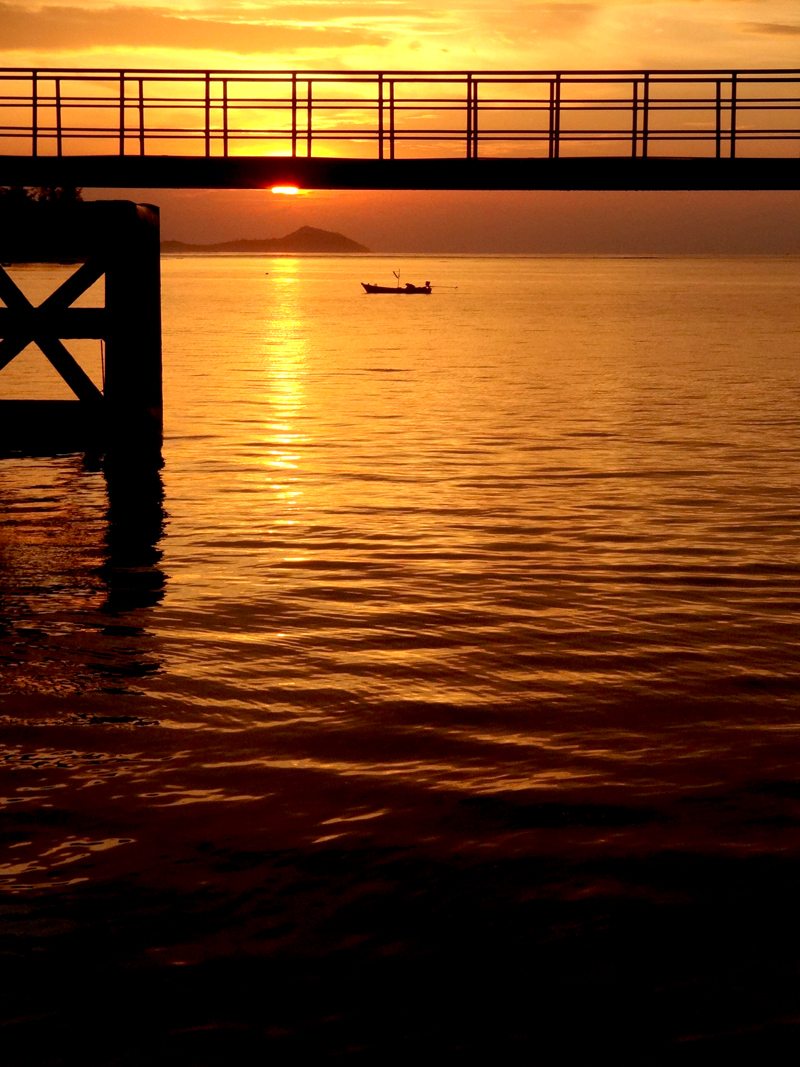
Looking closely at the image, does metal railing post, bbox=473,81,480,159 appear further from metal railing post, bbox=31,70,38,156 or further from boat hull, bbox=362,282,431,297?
boat hull, bbox=362,282,431,297

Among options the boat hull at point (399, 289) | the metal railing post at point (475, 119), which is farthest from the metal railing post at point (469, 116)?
the boat hull at point (399, 289)

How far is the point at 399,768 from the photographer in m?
7.49

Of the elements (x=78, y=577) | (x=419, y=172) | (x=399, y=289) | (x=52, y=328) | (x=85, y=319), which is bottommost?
(x=78, y=577)

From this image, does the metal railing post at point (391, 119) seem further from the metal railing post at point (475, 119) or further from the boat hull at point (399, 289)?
the boat hull at point (399, 289)

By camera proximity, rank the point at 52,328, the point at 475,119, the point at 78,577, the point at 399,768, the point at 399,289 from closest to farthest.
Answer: the point at 399,768 → the point at 78,577 → the point at 52,328 → the point at 475,119 → the point at 399,289

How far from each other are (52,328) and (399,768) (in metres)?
13.2

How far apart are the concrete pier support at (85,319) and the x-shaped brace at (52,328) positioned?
14 millimetres

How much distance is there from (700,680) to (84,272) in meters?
12.9

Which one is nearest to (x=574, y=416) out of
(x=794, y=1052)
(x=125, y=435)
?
(x=125, y=435)

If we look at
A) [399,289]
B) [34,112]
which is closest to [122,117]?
[34,112]

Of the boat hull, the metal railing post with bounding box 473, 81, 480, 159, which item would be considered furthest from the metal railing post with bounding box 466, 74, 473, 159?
the boat hull

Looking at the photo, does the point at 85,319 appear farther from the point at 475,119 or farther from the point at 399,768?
the point at 399,768

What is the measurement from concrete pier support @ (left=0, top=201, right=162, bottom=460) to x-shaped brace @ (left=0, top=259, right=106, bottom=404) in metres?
0.01

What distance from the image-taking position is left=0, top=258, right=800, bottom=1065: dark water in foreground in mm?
5133
